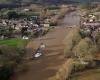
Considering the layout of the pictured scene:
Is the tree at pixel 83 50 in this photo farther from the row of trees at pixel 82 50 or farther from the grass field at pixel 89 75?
the grass field at pixel 89 75

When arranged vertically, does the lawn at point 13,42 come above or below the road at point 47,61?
above

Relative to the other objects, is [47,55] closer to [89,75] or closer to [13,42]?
[13,42]

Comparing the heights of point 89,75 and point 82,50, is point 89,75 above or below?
below

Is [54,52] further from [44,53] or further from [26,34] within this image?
[26,34]

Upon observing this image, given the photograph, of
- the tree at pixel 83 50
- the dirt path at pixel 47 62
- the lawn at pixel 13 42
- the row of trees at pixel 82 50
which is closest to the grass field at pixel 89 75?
the row of trees at pixel 82 50

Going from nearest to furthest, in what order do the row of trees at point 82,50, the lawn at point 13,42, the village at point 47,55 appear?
the village at point 47,55 → the row of trees at point 82,50 → the lawn at point 13,42

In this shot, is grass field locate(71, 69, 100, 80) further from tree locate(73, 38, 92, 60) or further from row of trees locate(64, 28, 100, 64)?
tree locate(73, 38, 92, 60)

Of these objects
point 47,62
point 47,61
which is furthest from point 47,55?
point 47,62
